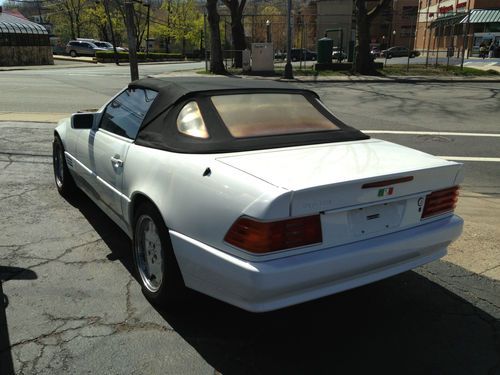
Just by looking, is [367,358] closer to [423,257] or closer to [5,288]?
[423,257]

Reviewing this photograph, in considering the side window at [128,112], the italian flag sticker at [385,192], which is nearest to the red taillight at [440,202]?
the italian flag sticker at [385,192]

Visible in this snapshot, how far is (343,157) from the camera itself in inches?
119

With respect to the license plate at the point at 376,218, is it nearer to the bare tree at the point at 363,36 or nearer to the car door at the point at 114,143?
the car door at the point at 114,143

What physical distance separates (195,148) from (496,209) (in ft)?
13.3

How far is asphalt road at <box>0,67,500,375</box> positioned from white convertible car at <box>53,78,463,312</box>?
0.35 meters

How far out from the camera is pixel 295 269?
2.45m

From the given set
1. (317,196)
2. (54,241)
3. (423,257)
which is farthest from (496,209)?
(54,241)

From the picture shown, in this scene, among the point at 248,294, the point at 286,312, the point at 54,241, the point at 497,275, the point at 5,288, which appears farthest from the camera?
the point at 54,241

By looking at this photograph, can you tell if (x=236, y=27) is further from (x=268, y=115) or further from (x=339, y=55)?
(x=268, y=115)

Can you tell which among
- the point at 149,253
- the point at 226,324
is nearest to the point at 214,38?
the point at 149,253

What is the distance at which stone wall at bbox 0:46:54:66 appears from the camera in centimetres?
3781

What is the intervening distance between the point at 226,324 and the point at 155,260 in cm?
64

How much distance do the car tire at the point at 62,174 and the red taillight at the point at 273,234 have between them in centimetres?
342

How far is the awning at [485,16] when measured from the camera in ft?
142
